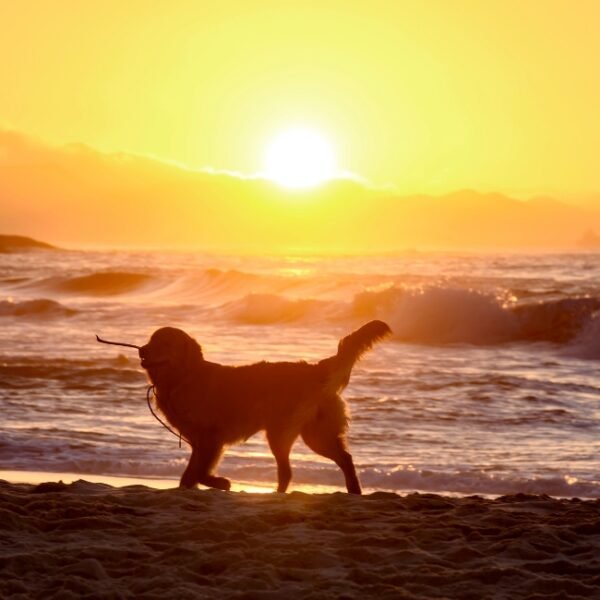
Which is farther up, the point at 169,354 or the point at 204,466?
the point at 169,354

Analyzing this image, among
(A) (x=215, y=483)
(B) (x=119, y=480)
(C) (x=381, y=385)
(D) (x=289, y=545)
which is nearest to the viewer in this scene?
(D) (x=289, y=545)

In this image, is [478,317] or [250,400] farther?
[478,317]

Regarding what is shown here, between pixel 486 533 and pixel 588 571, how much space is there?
0.82 meters

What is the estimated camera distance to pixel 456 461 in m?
9.50

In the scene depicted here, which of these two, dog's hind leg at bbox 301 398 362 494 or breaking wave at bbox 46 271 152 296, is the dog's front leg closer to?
dog's hind leg at bbox 301 398 362 494

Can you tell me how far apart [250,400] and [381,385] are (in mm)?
6860

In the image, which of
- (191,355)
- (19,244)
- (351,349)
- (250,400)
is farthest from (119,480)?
(19,244)

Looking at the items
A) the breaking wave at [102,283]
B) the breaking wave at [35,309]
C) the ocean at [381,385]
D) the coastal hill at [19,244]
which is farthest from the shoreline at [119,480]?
the coastal hill at [19,244]

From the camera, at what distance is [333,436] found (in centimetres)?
741

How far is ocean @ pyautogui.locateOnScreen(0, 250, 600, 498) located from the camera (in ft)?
30.2

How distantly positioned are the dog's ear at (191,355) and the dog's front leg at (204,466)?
1.76 ft

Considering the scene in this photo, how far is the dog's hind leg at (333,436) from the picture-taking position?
24.3 feet

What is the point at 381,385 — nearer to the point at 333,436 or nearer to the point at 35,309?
the point at 333,436

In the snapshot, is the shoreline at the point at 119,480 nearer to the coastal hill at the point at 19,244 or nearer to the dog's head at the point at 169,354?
the dog's head at the point at 169,354
